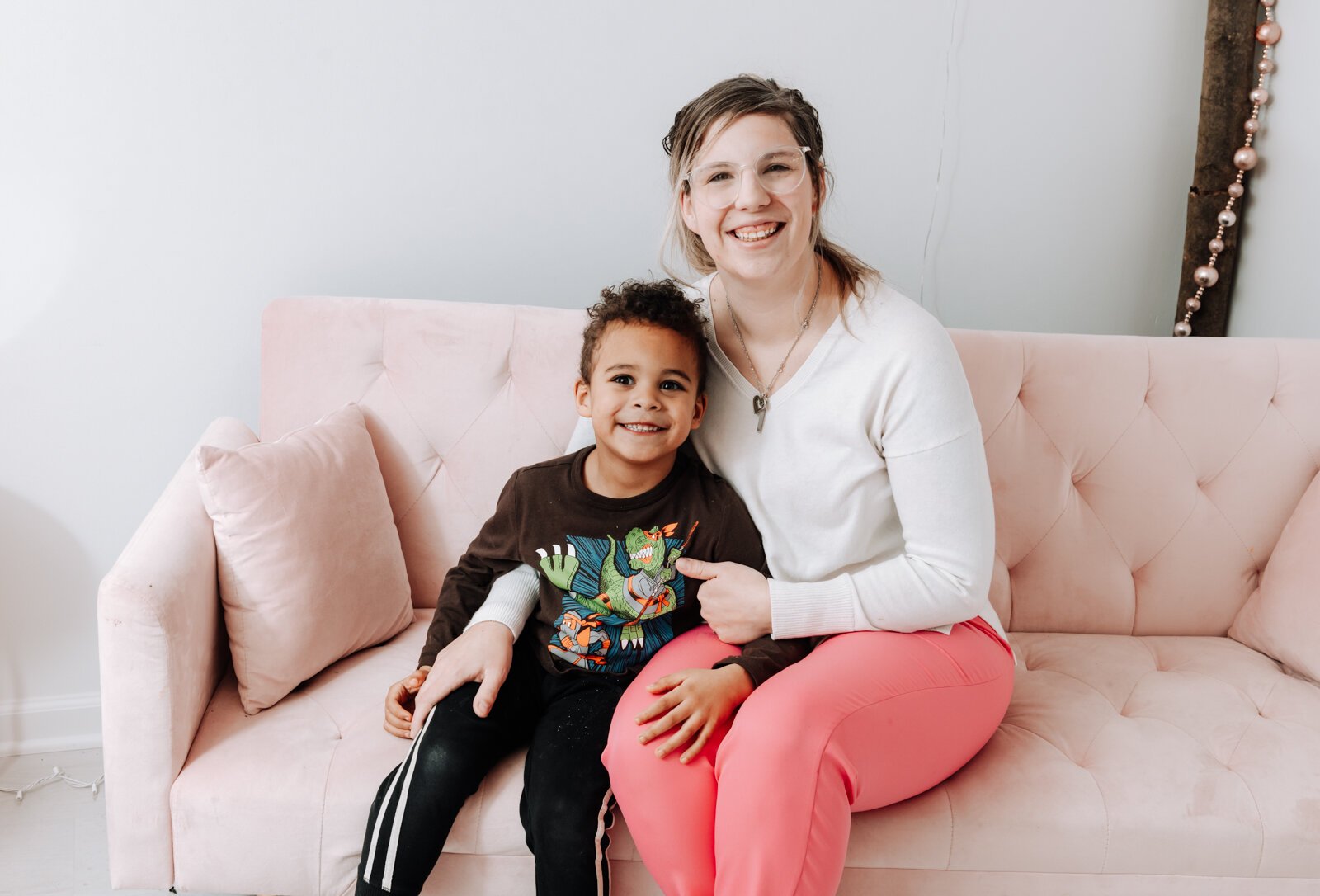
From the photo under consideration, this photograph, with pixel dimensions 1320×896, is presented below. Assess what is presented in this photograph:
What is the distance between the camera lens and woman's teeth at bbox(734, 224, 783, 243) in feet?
3.97

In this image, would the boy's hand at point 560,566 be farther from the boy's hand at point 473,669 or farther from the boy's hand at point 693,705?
the boy's hand at point 693,705

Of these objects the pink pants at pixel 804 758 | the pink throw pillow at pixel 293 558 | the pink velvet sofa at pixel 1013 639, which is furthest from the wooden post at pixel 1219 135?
the pink throw pillow at pixel 293 558

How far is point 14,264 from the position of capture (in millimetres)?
1651

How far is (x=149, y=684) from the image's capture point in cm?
115

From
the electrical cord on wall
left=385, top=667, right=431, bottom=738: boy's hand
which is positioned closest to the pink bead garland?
the electrical cord on wall

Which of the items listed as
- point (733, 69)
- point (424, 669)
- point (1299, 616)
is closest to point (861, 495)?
point (424, 669)

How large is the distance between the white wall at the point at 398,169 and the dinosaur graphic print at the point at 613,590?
0.72 meters

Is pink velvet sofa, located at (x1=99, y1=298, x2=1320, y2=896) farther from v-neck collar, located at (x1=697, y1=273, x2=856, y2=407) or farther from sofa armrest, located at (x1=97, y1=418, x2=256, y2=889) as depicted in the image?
v-neck collar, located at (x1=697, y1=273, x2=856, y2=407)

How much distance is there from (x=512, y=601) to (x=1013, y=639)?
85cm

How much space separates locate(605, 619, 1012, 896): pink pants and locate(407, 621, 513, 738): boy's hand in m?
0.17

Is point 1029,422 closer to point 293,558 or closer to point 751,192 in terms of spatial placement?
point 751,192

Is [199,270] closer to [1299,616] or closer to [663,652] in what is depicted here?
[663,652]

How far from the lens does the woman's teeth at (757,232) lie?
1210 millimetres

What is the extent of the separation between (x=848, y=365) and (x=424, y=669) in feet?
2.25
